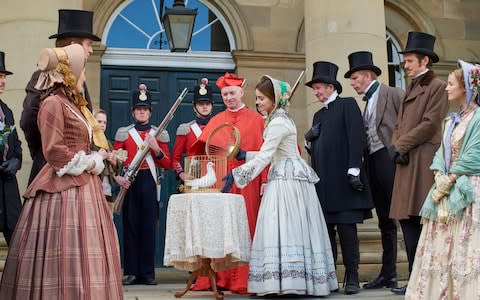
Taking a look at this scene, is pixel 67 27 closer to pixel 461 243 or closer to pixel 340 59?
pixel 461 243

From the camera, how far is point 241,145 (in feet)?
25.4

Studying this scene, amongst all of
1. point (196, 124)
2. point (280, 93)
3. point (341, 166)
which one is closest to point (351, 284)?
point (341, 166)

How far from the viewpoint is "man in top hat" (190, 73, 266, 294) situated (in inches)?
288

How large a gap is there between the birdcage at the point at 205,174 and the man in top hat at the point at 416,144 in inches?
63.6

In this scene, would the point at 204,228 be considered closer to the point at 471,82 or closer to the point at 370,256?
the point at 471,82

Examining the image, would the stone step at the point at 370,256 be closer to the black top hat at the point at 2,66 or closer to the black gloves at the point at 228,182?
the black gloves at the point at 228,182

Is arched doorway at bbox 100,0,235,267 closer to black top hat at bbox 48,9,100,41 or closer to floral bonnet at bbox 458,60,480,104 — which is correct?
black top hat at bbox 48,9,100,41

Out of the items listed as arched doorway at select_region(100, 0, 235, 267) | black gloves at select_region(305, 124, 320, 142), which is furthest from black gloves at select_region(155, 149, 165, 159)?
arched doorway at select_region(100, 0, 235, 267)

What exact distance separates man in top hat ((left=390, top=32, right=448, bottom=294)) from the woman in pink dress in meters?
2.90

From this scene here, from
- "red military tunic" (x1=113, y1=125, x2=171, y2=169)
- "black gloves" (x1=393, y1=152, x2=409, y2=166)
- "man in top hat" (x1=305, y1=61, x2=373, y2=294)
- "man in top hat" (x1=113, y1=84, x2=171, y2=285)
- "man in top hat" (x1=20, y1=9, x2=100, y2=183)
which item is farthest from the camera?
"red military tunic" (x1=113, y1=125, x2=171, y2=169)

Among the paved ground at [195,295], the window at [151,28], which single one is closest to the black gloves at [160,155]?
the paved ground at [195,295]

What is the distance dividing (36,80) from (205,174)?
1.90 metres

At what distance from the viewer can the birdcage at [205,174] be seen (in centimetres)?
668

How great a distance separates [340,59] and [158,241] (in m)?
4.03
